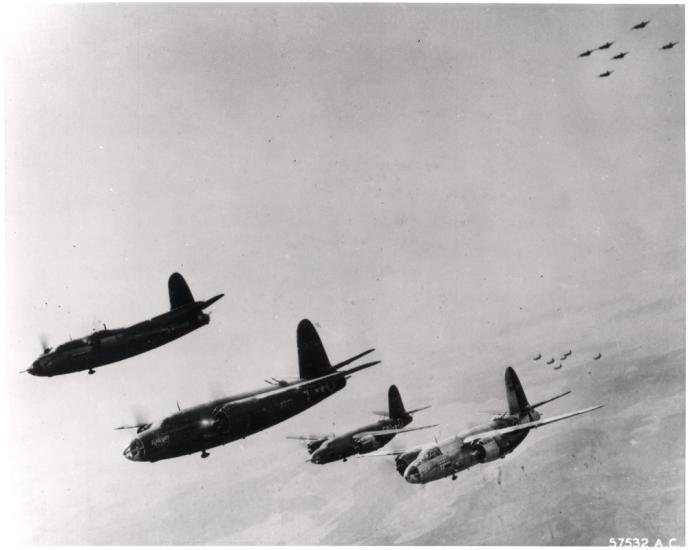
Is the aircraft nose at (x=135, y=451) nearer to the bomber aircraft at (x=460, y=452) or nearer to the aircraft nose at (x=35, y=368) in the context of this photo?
the aircraft nose at (x=35, y=368)

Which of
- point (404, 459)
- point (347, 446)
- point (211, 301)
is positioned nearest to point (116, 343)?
point (211, 301)

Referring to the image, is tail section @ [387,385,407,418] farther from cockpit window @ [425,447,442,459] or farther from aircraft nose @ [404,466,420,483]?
aircraft nose @ [404,466,420,483]

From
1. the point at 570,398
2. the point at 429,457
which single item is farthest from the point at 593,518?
the point at 429,457

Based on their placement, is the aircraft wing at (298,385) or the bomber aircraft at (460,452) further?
the bomber aircraft at (460,452)

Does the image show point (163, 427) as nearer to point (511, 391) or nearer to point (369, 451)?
point (369, 451)

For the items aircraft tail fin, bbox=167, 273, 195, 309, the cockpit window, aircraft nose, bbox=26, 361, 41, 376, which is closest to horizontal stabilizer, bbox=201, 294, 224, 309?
aircraft tail fin, bbox=167, 273, 195, 309

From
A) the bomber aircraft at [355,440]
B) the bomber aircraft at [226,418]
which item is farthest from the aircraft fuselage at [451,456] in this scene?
the bomber aircraft at [226,418]
